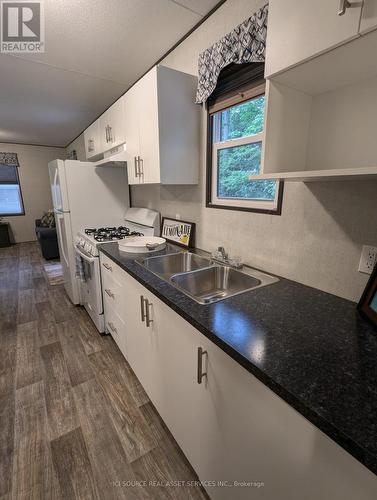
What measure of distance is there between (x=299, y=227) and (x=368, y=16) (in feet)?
2.53

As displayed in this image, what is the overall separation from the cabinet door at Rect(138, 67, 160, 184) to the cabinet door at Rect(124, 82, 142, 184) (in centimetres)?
7

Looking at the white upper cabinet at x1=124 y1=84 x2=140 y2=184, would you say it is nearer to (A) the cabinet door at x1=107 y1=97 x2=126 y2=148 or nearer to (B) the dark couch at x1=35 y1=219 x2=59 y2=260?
(A) the cabinet door at x1=107 y1=97 x2=126 y2=148

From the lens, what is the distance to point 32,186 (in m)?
6.19

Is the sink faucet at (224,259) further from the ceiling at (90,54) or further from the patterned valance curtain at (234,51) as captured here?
the ceiling at (90,54)

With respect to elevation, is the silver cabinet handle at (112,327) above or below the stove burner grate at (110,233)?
below

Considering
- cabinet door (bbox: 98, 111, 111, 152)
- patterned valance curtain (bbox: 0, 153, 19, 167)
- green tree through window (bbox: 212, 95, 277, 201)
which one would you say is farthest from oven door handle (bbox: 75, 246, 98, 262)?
patterned valance curtain (bbox: 0, 153, 19, 167)

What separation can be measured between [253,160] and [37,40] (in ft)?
6.31

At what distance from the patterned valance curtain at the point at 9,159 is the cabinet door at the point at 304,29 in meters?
6.91

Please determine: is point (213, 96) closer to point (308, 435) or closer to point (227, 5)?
point (227, 5)

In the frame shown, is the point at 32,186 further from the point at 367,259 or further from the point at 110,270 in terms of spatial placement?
the point at 367,259

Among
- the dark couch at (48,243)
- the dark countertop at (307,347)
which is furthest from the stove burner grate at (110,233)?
the dark couch at (48,243)

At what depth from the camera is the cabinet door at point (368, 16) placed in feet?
1.99

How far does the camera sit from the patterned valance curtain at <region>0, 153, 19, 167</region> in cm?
569

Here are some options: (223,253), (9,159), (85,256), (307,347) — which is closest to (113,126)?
(85,256)
